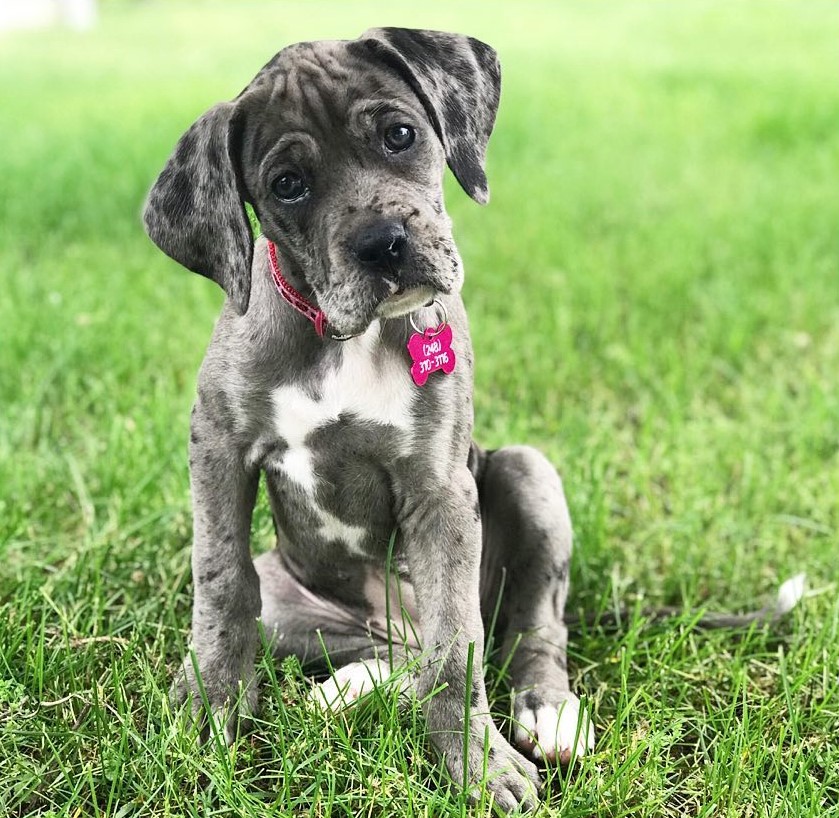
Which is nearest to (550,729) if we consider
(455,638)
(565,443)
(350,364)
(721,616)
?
(455,638)

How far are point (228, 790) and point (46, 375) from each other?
3.10 metres

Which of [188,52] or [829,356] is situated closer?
[829,356]

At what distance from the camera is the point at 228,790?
8.99 ft

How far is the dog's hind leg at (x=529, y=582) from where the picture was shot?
3176mm

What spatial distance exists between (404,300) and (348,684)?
3.46 ft

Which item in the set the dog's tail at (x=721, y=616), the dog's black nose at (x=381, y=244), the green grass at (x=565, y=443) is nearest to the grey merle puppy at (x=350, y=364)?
the dog's black nose at (x=381, y=244)

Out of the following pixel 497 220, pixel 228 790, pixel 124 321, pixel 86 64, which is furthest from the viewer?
pixel 86 64

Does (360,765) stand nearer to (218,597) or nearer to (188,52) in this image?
(218,597)

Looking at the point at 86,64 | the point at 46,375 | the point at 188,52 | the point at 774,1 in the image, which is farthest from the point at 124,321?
the point at 774,1

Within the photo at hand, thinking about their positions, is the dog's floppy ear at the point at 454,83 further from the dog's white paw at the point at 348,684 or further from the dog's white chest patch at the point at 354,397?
the dog's white paw at the point at 348,684

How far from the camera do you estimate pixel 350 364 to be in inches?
115

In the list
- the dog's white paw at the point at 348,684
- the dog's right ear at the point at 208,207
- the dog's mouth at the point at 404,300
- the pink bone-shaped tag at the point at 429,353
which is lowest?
the dog's white paw at the point at 348,684

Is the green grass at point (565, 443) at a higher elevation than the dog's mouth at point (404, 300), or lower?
lower

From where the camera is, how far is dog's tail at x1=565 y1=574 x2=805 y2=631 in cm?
370
